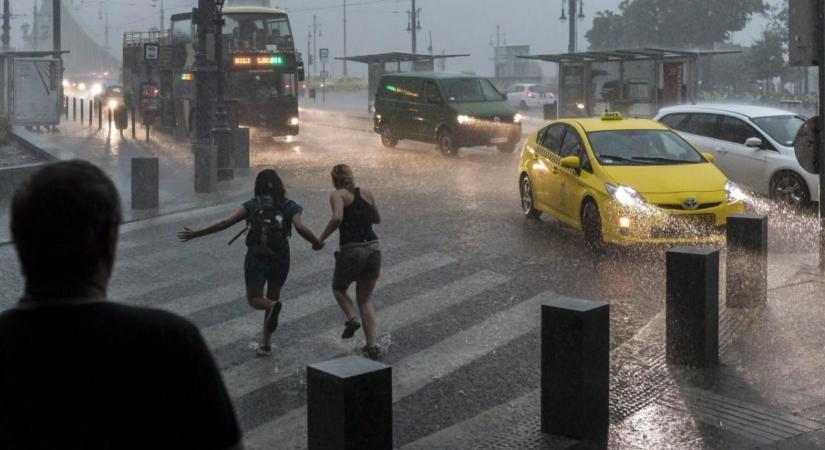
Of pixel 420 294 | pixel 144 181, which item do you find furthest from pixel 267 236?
pixel 144 181

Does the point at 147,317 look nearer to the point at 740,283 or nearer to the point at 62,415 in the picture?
the point at 62,415

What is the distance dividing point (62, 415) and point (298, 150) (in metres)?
25.8

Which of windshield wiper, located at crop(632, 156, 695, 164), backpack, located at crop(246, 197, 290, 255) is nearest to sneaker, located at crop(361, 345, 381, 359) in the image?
backpack, located at crop(246, 197, 290, 255)

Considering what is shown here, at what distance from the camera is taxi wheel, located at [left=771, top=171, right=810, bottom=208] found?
15828 mm

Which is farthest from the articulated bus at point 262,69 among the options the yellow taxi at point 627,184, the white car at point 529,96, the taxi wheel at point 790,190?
the white car at point 529,96

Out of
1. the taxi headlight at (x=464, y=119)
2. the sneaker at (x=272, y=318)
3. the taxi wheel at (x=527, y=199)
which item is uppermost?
the taxi headlight at (x=464, y=119)

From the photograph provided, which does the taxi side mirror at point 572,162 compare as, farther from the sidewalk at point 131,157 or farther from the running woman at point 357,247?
the sidewalk at point 131,157

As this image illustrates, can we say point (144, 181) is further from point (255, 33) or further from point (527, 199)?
point (255, 33)

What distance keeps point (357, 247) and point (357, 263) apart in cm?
12

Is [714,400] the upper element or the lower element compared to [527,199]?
lower

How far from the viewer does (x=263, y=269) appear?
848cm

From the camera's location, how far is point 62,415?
2.38 metres

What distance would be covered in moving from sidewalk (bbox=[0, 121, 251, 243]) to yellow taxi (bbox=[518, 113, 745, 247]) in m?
5.57

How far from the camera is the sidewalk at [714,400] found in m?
6.31
